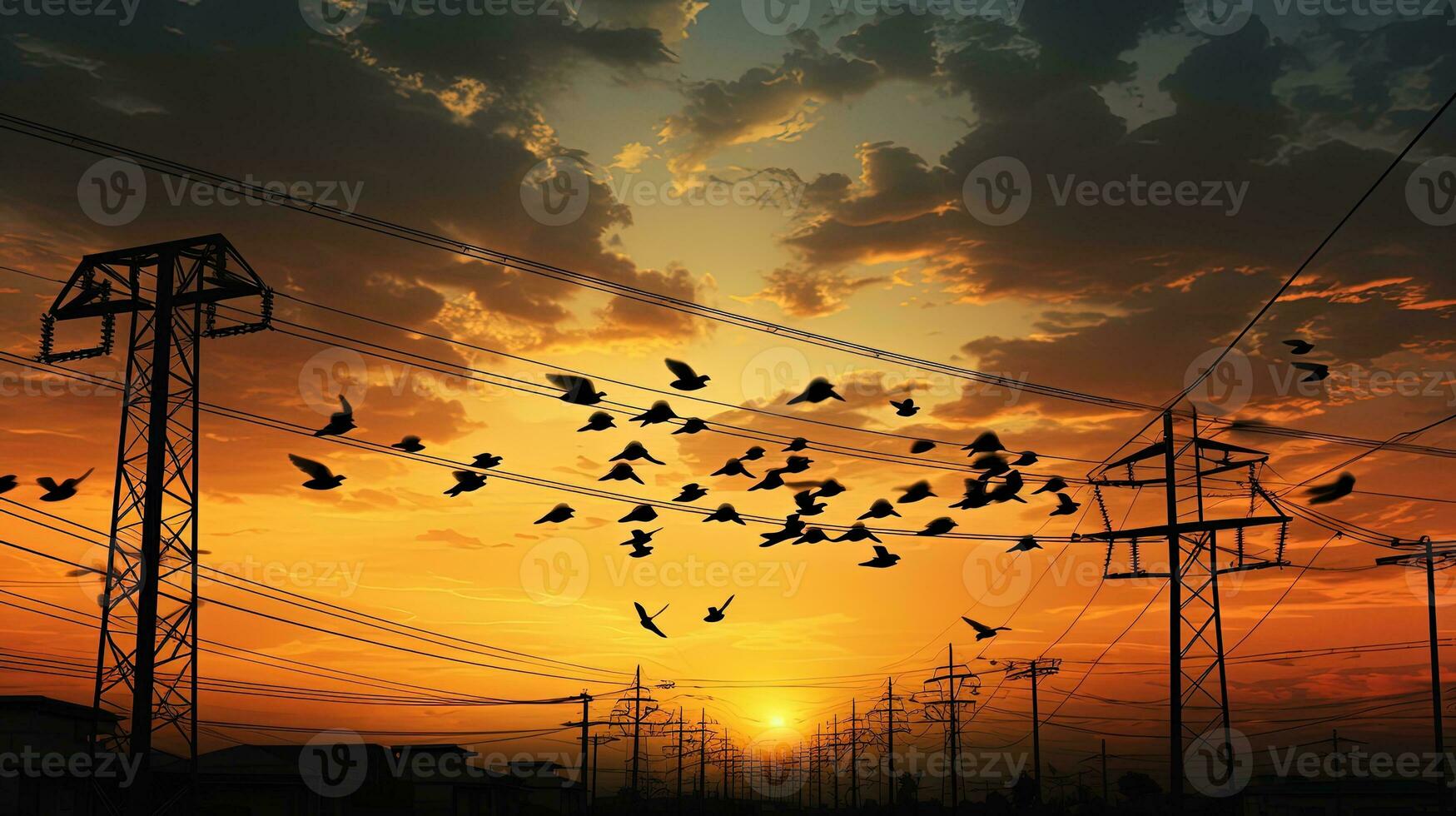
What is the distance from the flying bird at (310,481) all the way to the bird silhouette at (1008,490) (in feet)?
47.9

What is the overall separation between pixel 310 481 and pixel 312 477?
0.66 m

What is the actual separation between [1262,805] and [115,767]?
74.8 meters

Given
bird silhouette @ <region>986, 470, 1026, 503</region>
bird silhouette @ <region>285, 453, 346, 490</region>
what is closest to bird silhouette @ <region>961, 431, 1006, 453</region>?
bird silhouette @ <region>986, 470, 1026, 503</region>

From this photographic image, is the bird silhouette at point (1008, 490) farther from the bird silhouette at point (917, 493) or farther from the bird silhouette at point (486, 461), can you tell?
the bird silhouette at point (486, 461)

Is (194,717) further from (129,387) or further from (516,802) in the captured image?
(516,802)

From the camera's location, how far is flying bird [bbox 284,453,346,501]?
2181cm

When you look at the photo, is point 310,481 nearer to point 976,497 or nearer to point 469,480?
point 469,480

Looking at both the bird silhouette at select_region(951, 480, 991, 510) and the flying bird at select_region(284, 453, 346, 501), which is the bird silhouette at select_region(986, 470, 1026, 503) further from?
the flying bird at select_region(284, 453, 346, 501)

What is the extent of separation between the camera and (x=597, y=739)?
97.8 meters

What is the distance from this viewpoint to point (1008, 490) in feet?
89.4

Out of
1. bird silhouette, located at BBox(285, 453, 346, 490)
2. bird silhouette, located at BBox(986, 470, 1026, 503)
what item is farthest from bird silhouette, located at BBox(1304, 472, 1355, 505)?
bird silhouette, located at BBox(285, 453, 346, 490)

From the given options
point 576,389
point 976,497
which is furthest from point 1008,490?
point 576,389

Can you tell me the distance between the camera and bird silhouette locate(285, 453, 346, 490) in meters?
21.8

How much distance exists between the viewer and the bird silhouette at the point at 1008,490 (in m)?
26.5
